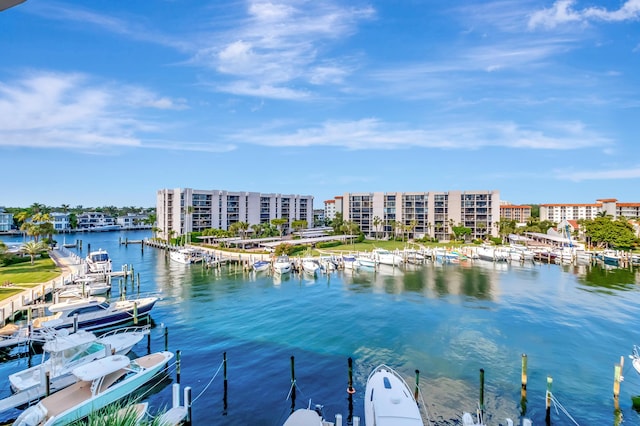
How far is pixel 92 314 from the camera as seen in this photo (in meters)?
28.2

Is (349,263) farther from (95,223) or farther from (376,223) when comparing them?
(95,223)

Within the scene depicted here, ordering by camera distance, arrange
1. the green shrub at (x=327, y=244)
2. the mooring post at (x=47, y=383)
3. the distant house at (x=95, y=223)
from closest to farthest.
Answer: the mooring post at (x=47, y=383) → the green shrub at (x=327, y=244) → the distant house at (x=95, y=223)

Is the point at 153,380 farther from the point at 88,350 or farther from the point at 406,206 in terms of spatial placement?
the point at 406,206

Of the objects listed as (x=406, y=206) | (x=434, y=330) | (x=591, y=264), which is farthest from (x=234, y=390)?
(x=406, y=206)

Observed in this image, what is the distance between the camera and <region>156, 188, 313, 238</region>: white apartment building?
97.7 meters

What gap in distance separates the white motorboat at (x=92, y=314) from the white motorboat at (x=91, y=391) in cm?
968

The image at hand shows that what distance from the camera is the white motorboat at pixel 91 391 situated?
49.4 feet

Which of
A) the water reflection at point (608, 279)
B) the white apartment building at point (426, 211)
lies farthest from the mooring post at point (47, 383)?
the white apartment building at point (426, 211)

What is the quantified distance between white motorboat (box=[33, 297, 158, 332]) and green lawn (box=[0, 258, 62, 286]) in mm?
14077

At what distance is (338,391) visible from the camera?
19.3 meters

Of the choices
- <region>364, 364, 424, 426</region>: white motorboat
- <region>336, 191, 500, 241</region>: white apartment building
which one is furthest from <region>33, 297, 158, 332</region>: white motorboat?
<region>336, 191, 500, 241</region>: white apartment building

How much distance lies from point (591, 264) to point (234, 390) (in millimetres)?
72163

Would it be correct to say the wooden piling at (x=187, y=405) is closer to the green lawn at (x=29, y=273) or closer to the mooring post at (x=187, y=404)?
the mooring post at (x=187, y=404)

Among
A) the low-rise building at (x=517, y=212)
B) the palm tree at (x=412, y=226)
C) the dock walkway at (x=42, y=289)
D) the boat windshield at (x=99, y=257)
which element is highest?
the low-rise building at (x=517, y=212)
